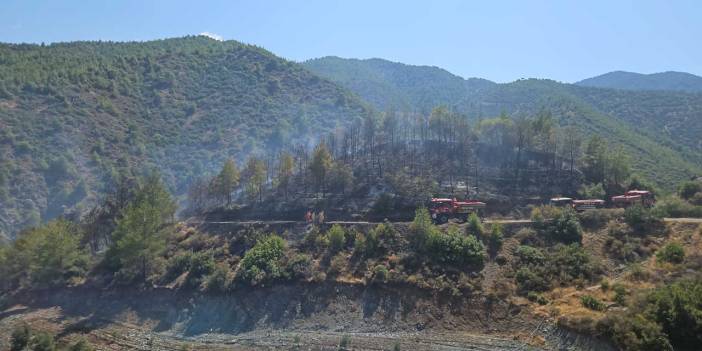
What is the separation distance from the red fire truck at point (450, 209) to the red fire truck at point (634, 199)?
15.7 metres

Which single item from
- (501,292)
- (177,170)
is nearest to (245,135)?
(177,170)

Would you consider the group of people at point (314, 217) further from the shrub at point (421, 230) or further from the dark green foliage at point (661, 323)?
the dark green foliage at point (661, 323)

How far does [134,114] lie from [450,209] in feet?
355

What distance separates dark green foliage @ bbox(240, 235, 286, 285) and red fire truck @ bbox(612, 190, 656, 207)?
129 ft

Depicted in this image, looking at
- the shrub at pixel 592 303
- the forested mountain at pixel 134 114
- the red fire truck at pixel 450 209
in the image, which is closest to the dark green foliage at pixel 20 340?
the red fire truck at pixel 450 209

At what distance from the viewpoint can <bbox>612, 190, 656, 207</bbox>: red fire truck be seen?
190 ft

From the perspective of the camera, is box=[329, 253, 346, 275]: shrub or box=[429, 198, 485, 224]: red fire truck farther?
box=[429, 198, 485, 224]: red fire truck

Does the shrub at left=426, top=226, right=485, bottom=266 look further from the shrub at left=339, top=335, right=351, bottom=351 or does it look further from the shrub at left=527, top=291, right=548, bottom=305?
the shrub at left=339, top=335, right=351, bottom=351

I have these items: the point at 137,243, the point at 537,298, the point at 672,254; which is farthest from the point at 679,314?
the point at 137,243

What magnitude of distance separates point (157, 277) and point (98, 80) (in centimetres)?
10350

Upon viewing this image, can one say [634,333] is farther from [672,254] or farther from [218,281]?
[218,281]

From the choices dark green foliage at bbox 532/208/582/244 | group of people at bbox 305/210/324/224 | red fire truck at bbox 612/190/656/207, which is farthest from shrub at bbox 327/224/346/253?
red fire truck at bbox 612/190/656/207

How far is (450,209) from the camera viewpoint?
2276 inches

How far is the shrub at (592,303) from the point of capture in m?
35.3
